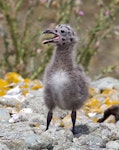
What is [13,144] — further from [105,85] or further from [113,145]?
[105,85]

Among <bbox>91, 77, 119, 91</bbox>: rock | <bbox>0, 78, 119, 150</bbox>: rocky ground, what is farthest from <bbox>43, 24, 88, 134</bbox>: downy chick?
<bbox>91, 77, 119, 91</bbox>: rock

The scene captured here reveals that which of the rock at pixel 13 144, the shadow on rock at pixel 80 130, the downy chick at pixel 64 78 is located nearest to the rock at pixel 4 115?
the downy chick at pixel 64 78

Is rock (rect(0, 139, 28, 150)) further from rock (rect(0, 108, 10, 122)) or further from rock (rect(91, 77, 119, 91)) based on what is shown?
rock (rect(91, 77, 119, 91))

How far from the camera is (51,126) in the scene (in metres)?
6.20

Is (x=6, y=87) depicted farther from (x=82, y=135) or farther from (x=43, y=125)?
(x=82, y=135)

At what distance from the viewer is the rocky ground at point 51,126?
215 inches

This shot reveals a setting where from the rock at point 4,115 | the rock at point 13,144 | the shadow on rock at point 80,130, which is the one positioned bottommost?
the rock at point 13,144

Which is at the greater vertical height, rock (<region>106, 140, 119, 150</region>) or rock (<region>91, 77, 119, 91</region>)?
rock (<region>91, 77, 119, 91</region>)

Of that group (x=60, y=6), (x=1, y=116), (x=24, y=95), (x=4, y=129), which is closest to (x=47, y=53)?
(x=60, y=6)

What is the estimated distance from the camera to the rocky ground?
215 inches

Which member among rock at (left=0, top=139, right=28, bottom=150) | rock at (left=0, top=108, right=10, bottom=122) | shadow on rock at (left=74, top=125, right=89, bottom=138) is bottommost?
rock at (left=0, top=139, right=28, bottom=150)

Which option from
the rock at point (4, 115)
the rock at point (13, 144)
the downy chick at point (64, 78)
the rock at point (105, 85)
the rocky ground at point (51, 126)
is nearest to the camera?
the rock at point (13, 144)

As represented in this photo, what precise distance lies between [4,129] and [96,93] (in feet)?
7.64

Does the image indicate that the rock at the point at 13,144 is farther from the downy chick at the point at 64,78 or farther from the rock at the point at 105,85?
the rock at the point at 105,85
